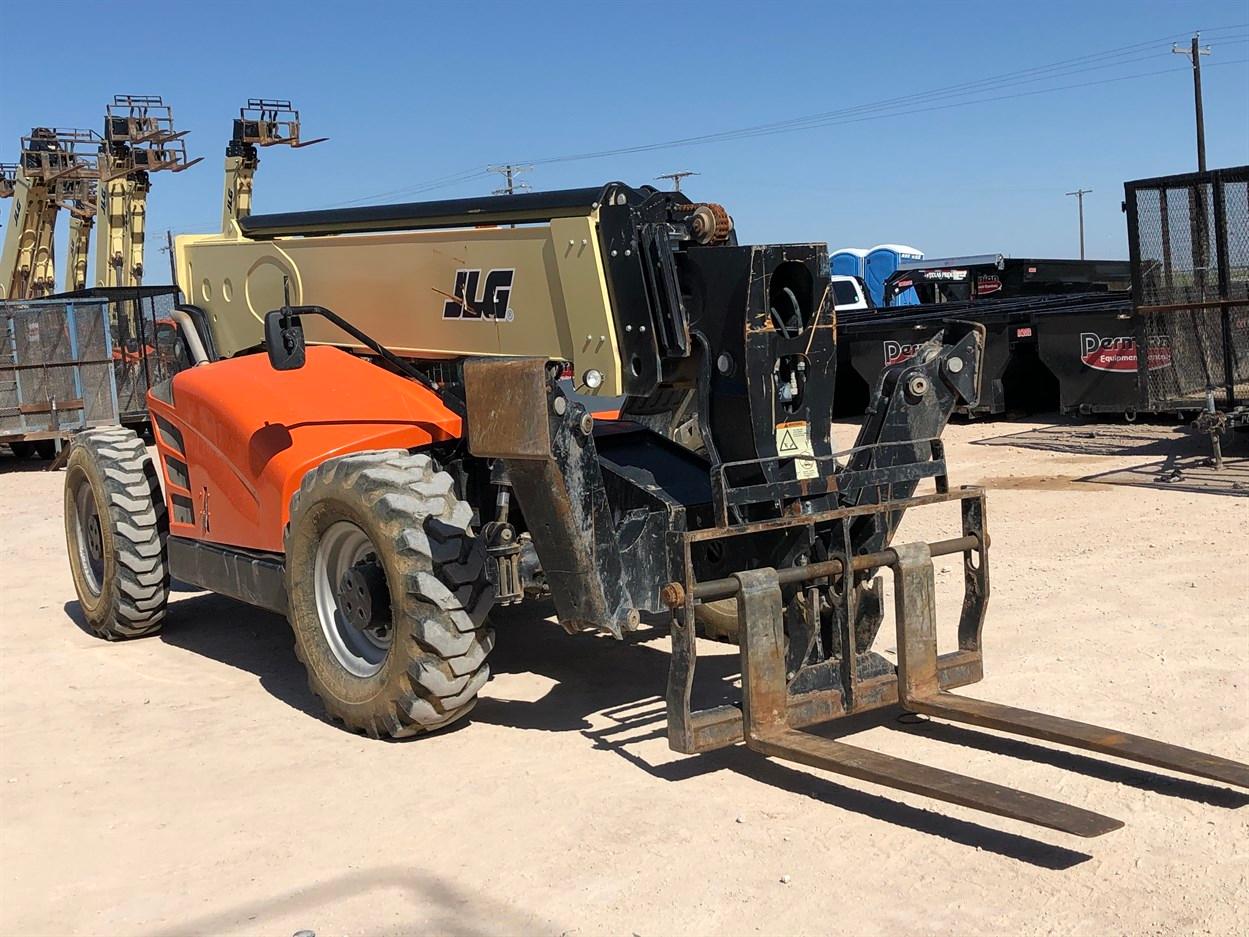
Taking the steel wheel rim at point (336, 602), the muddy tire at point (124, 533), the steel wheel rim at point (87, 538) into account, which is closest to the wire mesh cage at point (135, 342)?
the steel wheel rim at point (87, 538)

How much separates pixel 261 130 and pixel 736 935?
95.3 ft

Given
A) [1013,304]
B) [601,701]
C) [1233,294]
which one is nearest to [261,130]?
[1013,304]

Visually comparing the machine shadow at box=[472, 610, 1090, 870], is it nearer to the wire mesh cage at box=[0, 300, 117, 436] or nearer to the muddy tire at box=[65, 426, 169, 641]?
the muddy tire at box=[65, 426, 169, 641]

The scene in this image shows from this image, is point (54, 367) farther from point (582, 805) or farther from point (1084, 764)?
point (1084, 764)

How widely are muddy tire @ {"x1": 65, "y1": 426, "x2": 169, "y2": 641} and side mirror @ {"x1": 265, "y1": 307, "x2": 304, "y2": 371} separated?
92.7 inches

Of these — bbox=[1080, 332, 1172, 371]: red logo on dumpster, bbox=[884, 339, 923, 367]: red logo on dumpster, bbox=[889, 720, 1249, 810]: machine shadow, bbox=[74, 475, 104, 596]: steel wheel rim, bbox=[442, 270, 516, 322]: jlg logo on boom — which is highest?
bbox=[442, 270, 516, 322]: jlg logo on boom

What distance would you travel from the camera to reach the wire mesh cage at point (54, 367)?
66.3 feet

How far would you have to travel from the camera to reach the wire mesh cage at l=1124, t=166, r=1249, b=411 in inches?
559

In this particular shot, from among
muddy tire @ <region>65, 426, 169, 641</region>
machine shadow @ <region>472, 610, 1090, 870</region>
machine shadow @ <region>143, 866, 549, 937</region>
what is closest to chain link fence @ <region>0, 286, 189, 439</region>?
muddy tire @ <region>65, 426, 169, 641</region>

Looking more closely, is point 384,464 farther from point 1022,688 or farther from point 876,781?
point 1022,688

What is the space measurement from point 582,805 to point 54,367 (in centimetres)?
1753


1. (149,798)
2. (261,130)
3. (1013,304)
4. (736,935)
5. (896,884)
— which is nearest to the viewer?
(736,935)

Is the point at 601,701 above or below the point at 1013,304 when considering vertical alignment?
below

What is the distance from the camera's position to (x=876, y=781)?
500cm
